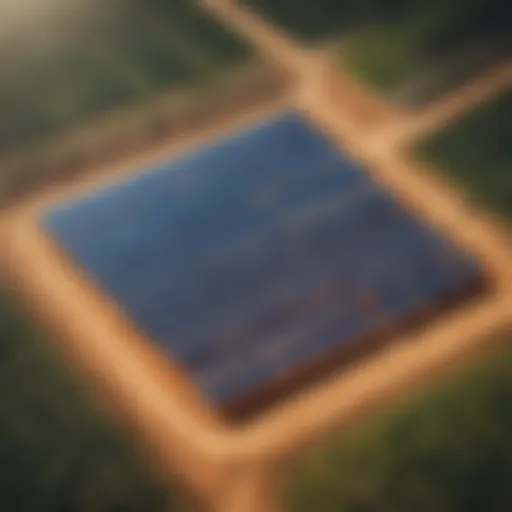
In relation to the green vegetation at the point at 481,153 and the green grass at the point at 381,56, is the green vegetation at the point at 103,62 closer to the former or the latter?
the green grass at the point at 381,56

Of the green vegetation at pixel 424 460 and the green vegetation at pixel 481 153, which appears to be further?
the green vegetation at pixel 481 153

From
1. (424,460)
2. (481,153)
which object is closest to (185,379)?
(424,460)

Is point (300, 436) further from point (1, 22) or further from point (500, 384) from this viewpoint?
point (1, 22)

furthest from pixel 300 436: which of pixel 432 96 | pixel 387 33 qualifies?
pixel 387 33

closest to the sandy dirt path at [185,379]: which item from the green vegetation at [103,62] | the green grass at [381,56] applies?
the green vegetation at [103,62]

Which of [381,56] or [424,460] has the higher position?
[381,56]

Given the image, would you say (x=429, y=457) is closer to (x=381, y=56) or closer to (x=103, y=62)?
(x=381, y=56)
